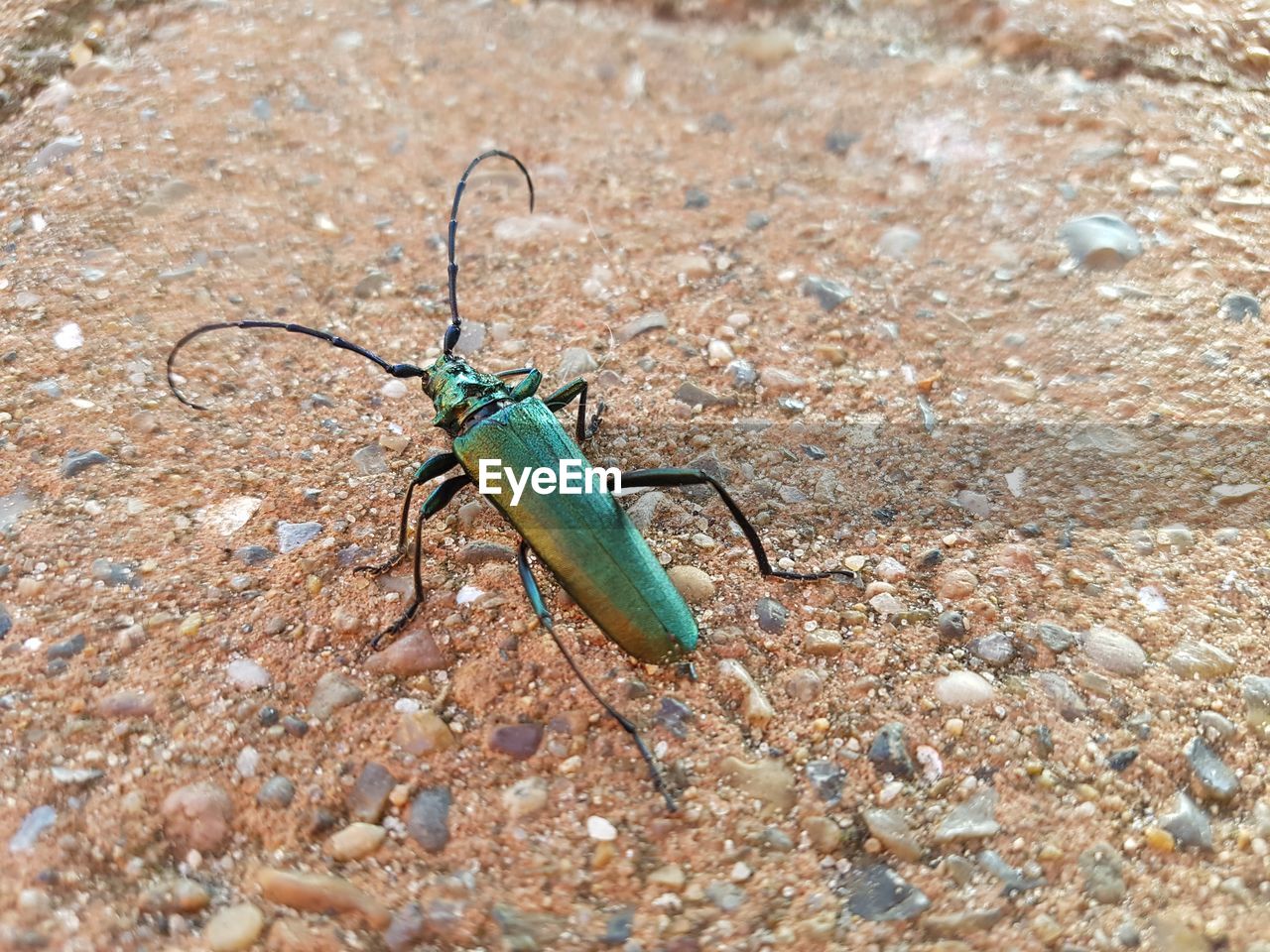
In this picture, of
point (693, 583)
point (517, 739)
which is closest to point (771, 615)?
point (693, 583)

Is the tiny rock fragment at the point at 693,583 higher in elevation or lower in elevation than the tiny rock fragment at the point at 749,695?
higher

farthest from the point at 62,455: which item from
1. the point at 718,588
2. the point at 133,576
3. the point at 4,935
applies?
the point at 718,588

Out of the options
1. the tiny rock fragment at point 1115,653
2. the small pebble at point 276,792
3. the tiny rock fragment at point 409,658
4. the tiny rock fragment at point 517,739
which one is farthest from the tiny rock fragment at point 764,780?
the small pebble at point 276,792

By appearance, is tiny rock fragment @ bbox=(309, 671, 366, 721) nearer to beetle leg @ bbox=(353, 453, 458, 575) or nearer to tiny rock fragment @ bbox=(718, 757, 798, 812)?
beetle leg @ bbox=(353, 453, 458, 575)

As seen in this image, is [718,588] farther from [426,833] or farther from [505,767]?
[426,833]

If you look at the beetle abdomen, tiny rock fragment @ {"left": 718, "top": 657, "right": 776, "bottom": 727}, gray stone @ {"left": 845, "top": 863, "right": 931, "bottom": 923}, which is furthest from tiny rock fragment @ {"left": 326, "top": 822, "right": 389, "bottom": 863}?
gray stone @ {"left": 845, "top": 863, "right": 931, "bottom": 923}

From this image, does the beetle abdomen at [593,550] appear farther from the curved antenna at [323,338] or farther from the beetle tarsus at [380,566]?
the curved antenna at [323,338]

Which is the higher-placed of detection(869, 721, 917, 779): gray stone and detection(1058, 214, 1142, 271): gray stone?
detection(1058, 214, 1142, 271): gray stone

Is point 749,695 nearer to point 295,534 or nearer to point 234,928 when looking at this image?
point 234,928
